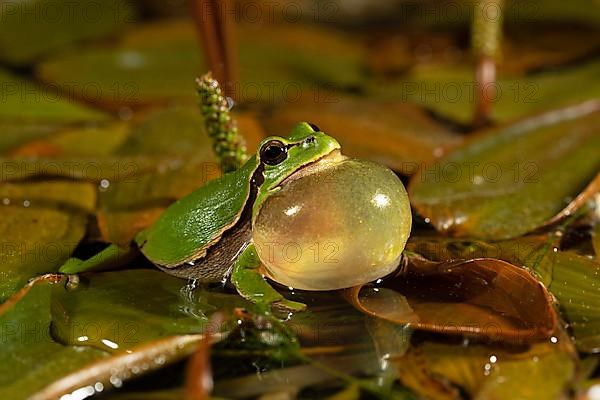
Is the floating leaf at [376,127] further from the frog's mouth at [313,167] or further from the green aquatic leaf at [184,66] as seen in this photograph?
the frog's mouth at [313,167]

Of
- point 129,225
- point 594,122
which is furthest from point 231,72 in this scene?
point 594,122

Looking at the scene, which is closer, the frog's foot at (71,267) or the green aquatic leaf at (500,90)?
the frog's foot at (71,267)

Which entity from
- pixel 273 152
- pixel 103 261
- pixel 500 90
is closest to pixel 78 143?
pixel 103 261

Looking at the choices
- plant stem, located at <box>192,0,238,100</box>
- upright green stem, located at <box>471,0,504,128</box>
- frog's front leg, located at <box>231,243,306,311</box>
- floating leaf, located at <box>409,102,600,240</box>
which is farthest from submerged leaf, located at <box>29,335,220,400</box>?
upright green stem, located at <box>471,0,504,128</box>

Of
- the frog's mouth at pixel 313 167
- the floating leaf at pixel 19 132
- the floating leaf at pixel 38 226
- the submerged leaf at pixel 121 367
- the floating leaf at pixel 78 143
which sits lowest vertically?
the submerged leaf at pixel 121 367

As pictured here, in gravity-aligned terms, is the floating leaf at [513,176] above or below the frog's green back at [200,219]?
below

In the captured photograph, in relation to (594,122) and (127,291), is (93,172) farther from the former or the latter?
(594,122)

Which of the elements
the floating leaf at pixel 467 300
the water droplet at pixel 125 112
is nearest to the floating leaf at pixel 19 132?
the water droplet at pixel 125 112

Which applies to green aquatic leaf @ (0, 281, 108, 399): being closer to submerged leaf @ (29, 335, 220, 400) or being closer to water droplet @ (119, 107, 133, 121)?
submerged leaf @ (29, 335, 220, 400)
